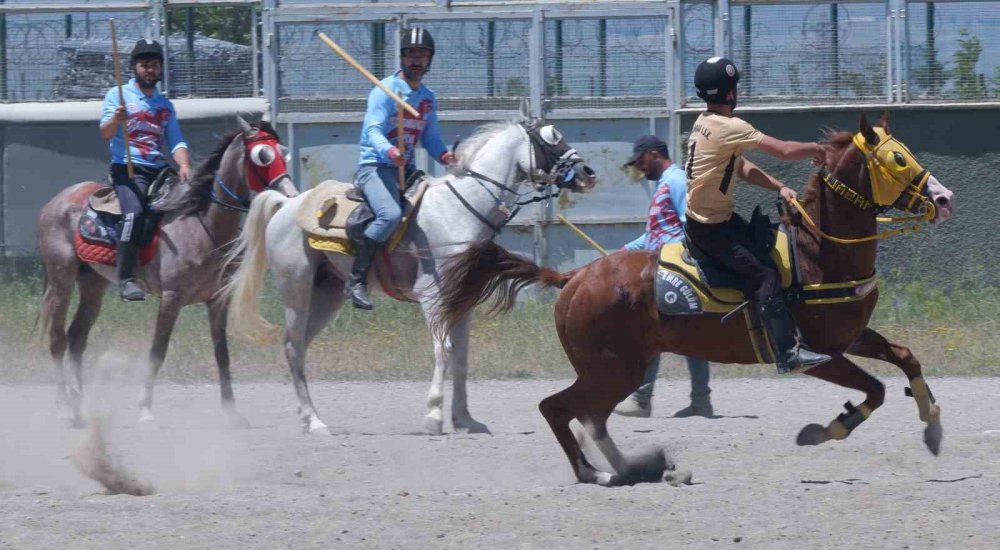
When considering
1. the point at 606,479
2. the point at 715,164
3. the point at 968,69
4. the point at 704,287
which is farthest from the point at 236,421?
the point at 968,69

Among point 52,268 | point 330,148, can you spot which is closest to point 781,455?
point 52,268

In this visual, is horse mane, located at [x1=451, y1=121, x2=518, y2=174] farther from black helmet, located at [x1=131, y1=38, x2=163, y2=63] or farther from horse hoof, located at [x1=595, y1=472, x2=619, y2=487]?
horse hoof, located at [x1=595, y1=472, x2=619, y2=487]

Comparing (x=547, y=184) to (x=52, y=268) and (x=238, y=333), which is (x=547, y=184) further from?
(x=52, y=268)

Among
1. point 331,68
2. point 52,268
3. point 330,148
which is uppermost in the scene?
point 331,68

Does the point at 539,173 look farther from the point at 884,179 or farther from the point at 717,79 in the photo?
the point at 884,179

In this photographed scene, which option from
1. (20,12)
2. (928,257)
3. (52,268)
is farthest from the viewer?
(20,12)

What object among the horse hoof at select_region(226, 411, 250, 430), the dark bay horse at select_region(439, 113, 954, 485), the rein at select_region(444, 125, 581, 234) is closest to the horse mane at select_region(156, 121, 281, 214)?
the horse hoof at select_region(226, 411, 250, 430)

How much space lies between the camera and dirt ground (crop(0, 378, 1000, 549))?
5414 millimetres

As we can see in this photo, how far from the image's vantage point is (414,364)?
11648 millimetres

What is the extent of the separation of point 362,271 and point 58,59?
780cm

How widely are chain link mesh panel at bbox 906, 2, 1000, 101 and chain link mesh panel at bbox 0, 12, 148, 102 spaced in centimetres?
878

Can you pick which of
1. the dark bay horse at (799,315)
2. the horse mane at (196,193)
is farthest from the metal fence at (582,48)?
the dark bay horse at (799,315)

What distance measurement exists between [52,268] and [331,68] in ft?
17.4

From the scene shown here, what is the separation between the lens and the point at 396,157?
863 centimetres
